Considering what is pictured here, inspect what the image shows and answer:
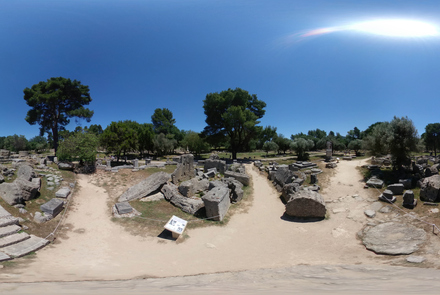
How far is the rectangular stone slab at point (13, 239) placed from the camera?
637 centimetres

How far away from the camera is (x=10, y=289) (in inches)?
140

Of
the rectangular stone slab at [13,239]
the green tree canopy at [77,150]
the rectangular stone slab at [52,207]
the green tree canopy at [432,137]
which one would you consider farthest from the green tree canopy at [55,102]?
the green tree canopy at [432,137]

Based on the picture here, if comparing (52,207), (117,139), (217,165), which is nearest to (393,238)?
(52,207)

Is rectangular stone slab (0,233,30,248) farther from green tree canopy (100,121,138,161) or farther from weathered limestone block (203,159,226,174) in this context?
green tree canopy (100,121,138,161)

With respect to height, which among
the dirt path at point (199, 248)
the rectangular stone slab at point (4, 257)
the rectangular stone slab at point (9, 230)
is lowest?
the dirt path at point (199, 248)

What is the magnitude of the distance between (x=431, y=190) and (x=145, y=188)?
16.0 metres

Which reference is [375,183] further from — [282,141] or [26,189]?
[282,141]

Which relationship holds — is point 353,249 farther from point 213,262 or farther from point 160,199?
point 160,199

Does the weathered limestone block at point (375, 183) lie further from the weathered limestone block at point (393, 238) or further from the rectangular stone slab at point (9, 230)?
the rectangular stone slab at point (9, 230)

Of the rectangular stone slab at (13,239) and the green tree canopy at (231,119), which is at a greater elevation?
the green tree canopy at (231,119)

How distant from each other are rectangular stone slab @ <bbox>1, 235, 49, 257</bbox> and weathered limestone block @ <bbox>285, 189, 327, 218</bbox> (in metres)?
10.9

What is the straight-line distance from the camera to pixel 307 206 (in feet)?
34.6

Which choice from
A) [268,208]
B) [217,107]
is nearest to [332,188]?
[268,208]

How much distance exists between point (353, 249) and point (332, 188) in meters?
7.94
